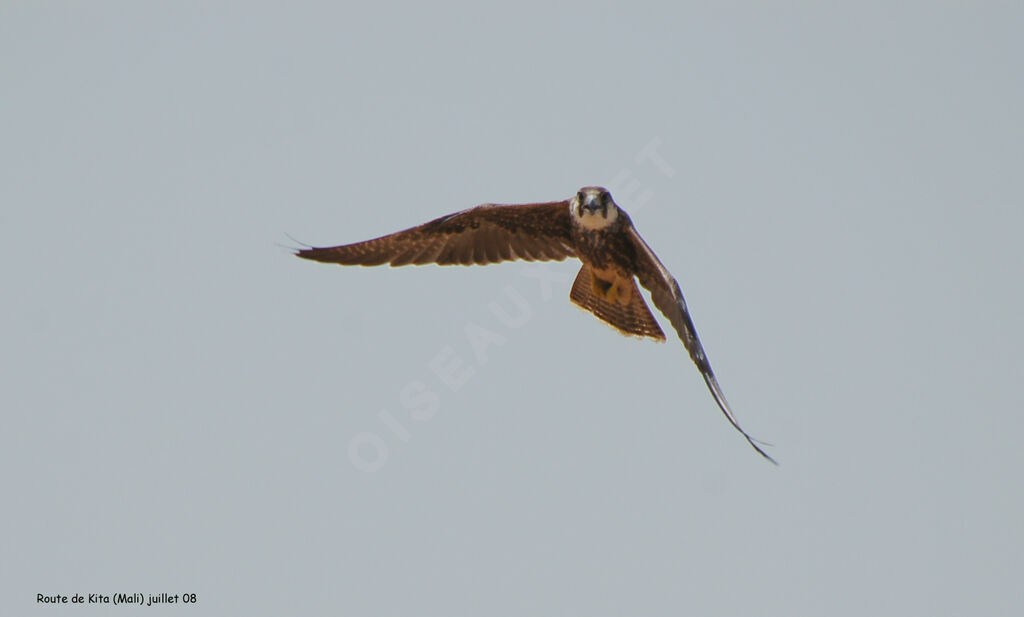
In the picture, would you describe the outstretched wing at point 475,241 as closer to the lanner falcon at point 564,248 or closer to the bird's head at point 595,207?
the lanner falcon at point 564,248

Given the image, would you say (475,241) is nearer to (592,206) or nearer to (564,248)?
(564,248)

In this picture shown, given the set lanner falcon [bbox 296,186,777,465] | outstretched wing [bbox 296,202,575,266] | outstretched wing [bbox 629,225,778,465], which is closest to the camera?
outstretched wing [bbox 629,225,778,465]

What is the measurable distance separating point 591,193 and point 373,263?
2.30m

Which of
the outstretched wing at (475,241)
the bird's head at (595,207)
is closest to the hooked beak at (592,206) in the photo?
the bird's head at (595,207)

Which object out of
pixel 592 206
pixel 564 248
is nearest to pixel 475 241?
pixel 564 248

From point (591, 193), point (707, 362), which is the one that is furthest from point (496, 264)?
point (707, 362)

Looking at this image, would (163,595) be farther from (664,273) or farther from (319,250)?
(664,273)

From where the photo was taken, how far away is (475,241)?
44.4ft

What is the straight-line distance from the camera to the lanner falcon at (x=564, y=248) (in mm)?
12430

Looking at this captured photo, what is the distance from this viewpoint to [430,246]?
13.5m

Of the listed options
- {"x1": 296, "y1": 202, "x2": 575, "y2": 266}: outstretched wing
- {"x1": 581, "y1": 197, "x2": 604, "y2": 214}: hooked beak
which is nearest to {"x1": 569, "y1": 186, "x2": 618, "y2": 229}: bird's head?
{"x1": 581, "y1": 197, "x2": 604, "y2": 214}: hooked beak

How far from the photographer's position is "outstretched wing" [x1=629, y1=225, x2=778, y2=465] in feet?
36.1

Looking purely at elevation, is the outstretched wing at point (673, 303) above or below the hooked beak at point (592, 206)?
below

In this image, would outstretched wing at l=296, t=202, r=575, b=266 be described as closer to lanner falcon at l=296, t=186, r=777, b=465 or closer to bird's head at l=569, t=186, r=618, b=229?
lanner falcon at l=296, t=186, r=777, b=465
